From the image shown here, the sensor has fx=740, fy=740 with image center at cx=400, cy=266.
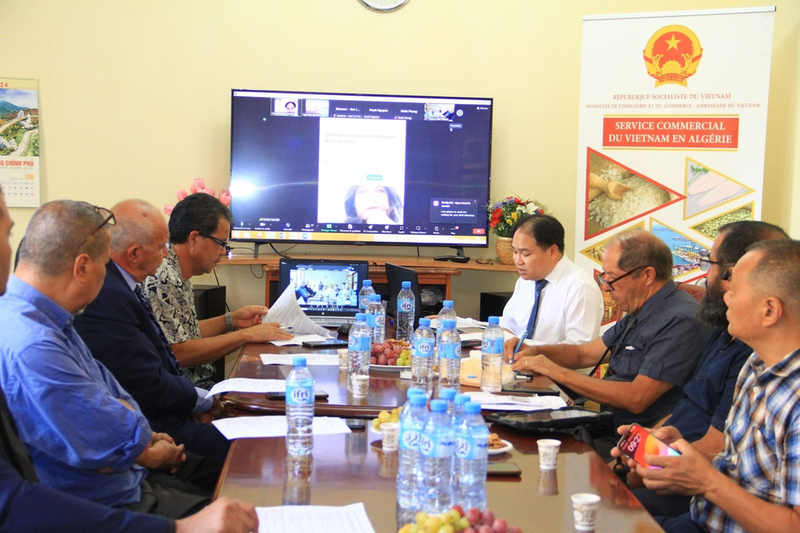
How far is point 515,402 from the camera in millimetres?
2189

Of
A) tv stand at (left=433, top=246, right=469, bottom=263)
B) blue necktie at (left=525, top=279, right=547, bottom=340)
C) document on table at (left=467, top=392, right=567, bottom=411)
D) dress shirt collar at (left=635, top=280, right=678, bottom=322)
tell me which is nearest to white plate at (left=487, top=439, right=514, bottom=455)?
document on table at (left=467, top=392, right=567, bottom=411)

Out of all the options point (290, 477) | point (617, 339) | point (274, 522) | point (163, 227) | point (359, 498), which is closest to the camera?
point (274, 522)

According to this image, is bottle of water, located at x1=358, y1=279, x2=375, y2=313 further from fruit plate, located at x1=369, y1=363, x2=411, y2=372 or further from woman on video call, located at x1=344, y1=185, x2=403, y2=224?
woman on video call, located at x1=344, y1=185, x2=403, y2=224

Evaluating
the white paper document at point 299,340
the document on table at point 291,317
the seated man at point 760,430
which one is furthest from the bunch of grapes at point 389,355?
the seated man at point 760,430

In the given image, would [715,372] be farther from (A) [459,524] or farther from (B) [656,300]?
(A) [459,524]

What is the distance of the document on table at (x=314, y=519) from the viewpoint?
4.27 ft

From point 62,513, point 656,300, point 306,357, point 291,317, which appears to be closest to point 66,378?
point 62,513

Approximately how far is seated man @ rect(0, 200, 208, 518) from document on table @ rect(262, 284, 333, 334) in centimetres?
159

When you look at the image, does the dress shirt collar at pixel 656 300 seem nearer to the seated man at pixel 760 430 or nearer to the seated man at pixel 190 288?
the seated man at pixel 760 430

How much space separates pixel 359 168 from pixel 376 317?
Result: 2.06 meters

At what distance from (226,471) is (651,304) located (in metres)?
1.80

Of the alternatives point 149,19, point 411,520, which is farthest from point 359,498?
point 149,19

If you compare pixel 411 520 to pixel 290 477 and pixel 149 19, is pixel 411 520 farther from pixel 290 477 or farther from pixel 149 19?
pixel 149 19

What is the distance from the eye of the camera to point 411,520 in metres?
1.35
